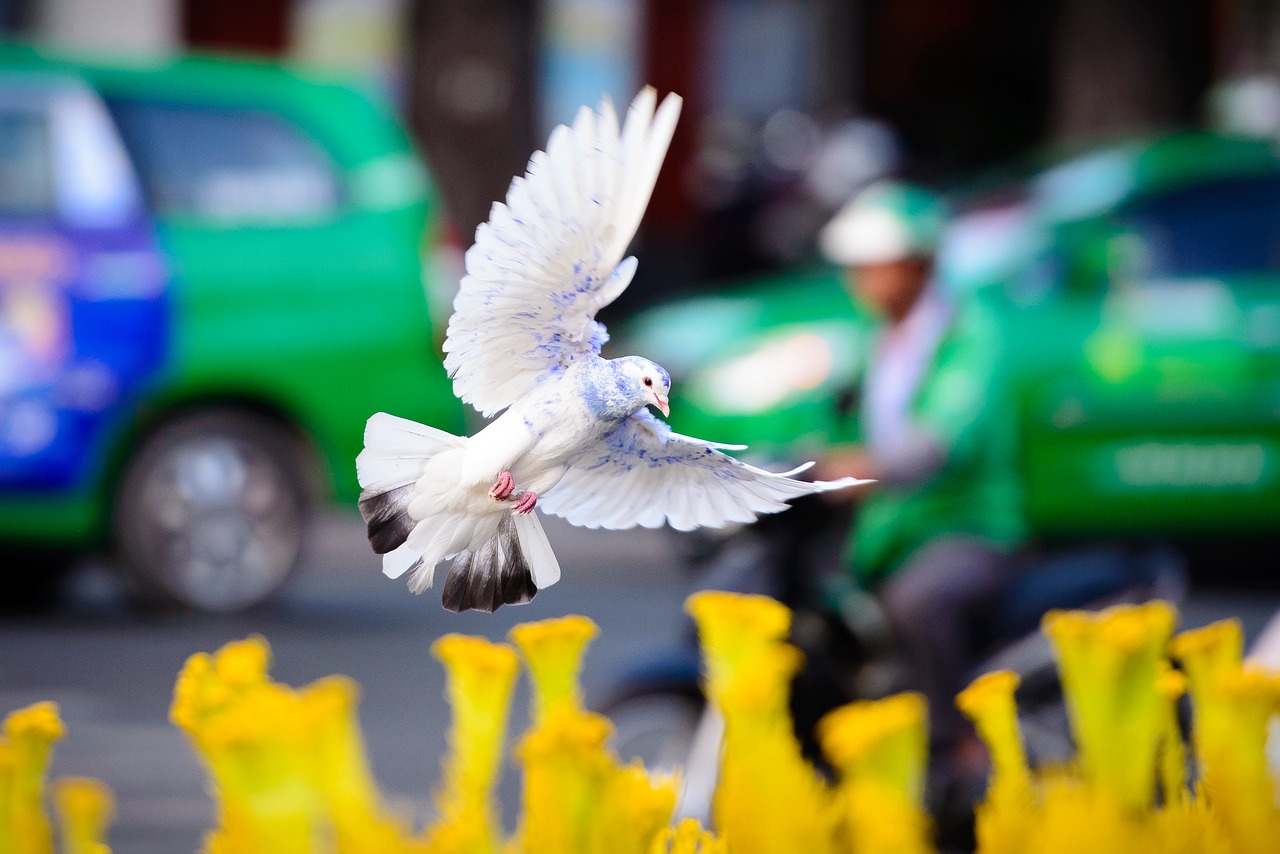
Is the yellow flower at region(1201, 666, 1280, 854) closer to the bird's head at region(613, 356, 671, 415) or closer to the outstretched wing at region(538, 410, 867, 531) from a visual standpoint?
the outstretched wing at region(538, 410, 867, 531)

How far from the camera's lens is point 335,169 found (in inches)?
262

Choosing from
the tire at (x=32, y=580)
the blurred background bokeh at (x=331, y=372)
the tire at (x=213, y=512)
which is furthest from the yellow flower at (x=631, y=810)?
the tire at (x=32, y=580)

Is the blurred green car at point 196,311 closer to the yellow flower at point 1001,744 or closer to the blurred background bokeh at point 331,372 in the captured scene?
the blurred background bokeh at point 331,372

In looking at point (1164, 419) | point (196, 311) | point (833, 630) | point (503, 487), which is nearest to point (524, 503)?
point (503, 487)

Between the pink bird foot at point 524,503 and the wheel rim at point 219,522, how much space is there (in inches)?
219

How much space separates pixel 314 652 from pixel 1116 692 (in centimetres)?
494

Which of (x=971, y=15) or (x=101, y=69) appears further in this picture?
(x=971, y=15)

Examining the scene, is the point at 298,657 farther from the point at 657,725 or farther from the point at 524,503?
the point at 524,503

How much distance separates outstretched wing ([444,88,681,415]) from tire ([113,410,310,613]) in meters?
5.46

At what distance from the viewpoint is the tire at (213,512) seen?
6441 millimetres

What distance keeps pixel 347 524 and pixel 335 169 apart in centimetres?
294

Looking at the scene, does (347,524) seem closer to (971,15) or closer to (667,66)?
(667,66)

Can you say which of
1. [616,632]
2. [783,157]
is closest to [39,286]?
[616,632]

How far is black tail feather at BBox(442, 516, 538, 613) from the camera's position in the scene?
1.07m
